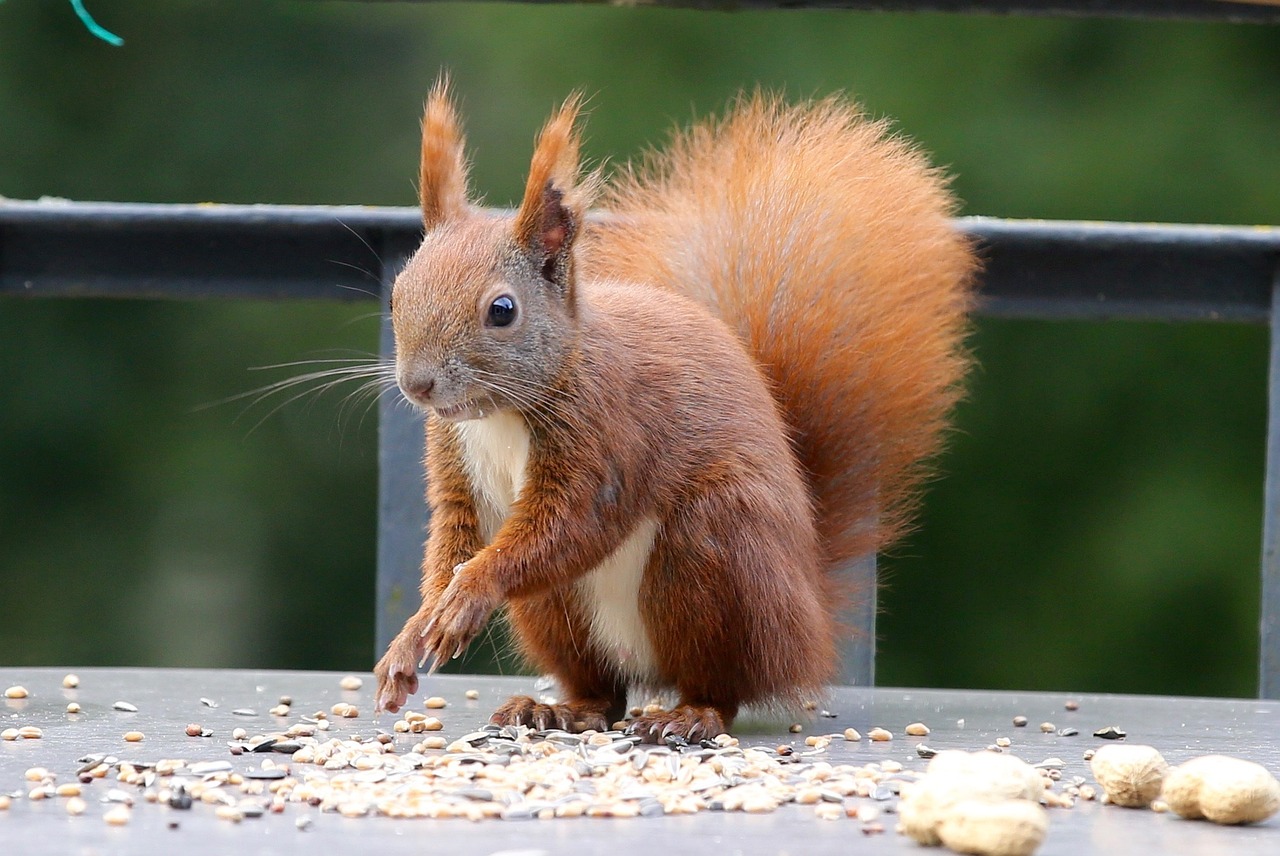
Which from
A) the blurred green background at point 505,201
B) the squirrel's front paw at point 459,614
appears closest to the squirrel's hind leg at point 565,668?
the squirrel's front paw at point 459,614

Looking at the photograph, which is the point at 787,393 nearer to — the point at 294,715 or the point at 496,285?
the point at 496,285

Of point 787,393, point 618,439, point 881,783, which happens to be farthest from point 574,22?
point 881,783

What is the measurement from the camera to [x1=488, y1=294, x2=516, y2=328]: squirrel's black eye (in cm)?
162

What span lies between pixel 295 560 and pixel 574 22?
1.53 meters

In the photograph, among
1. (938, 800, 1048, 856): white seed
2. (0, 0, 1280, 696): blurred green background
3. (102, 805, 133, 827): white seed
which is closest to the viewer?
(938, 800, 1048, 856): white seed

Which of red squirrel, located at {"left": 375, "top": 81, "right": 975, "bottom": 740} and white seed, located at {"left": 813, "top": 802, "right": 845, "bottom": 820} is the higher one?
red squirrel, located at {"left": 375, "top": 81, "right": 975, "bottom": 740}

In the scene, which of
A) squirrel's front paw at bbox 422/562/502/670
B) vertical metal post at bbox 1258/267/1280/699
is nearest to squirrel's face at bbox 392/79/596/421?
squirrel's front paw at bbox 422/562/502/670

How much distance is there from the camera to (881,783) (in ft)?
4.73

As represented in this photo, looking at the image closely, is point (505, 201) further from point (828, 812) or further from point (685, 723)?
point (828, 812)

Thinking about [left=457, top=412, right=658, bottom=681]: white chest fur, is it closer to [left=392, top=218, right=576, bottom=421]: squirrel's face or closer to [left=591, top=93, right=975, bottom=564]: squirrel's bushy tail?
[left=392, top=218, right=576, bottom=421]: squirrel's face

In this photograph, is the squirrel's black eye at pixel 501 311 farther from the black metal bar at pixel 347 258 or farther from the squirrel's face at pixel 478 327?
the black metal bar at pixel 347 258

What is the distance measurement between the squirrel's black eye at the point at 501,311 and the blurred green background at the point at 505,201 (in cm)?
200

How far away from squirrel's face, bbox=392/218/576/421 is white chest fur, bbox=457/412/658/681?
0.06 m

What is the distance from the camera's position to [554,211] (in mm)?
1675
